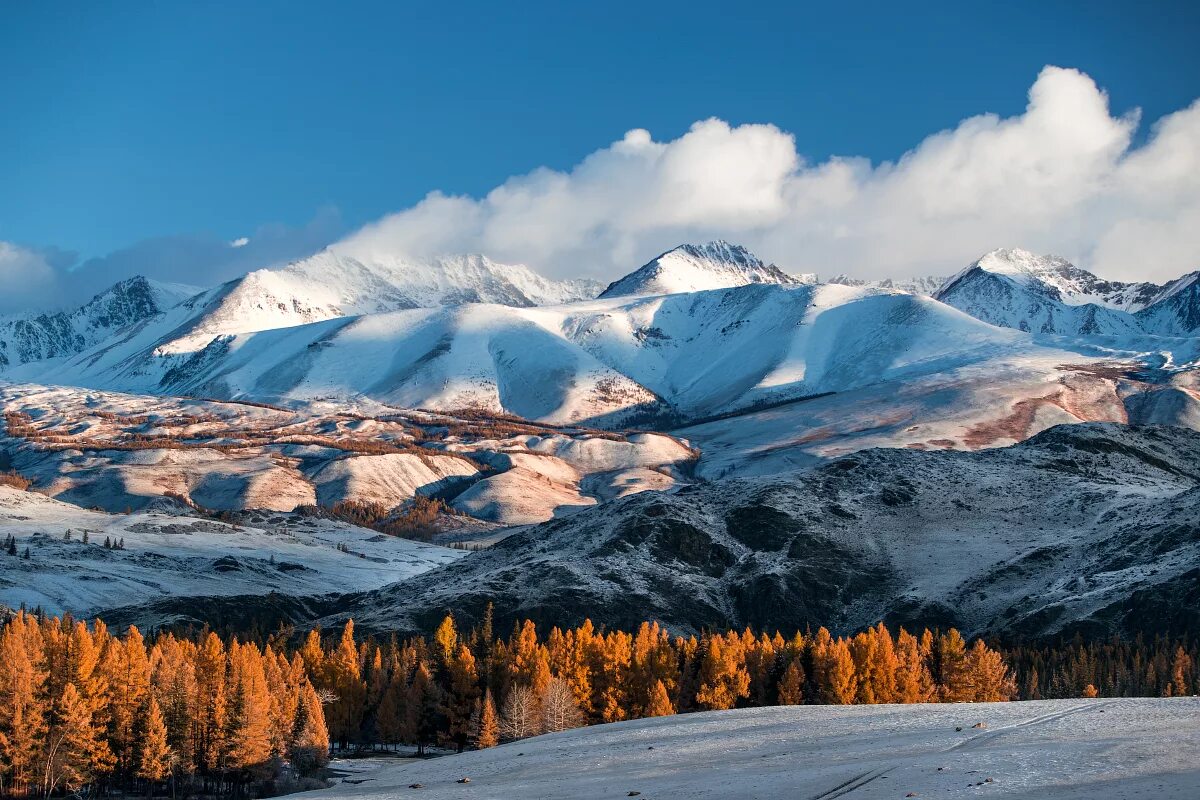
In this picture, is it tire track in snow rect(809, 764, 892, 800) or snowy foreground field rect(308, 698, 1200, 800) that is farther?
tire track in snow rect(809, 764, 892, 800)

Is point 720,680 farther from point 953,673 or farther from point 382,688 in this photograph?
point 382,688

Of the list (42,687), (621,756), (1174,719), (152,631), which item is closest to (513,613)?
(152,631)

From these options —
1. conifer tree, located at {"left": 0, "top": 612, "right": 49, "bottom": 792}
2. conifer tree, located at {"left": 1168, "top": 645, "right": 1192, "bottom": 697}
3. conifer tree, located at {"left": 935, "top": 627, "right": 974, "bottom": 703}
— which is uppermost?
conifer tree, located at {"left": 0, "top": 612, "right": 49, "bottom": 792}

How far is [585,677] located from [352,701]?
76.2 ft

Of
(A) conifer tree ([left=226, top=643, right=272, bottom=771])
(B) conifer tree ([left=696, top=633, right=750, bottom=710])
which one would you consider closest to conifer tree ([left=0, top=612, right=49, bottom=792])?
(A) conifer tree ([left=226, top=643, right=272, bottom=771])

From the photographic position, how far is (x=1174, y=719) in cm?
5928

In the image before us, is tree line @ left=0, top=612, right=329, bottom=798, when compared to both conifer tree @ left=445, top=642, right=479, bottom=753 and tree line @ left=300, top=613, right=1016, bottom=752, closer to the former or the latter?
conifer tree @ left=445, top=642, right=479, bottom=753

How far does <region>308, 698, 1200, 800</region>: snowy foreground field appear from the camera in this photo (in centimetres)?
4753

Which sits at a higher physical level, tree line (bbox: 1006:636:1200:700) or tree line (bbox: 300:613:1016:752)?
tree line (bbox: 300:613:1016:752)

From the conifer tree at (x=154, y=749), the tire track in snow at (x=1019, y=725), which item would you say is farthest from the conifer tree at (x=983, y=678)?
the conifer tree at (x=154, y=749)

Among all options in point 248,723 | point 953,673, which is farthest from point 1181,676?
point 248,723

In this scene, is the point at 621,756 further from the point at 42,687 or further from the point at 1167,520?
the point at 1167,520

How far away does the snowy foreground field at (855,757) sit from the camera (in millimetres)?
47531

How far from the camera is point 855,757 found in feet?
190
